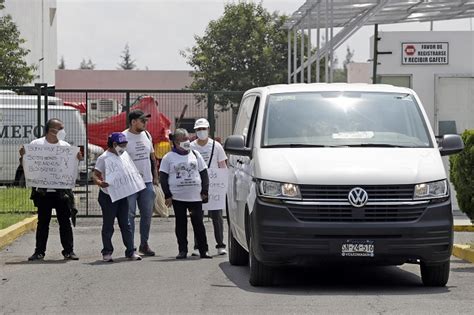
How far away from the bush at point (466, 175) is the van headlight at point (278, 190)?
15.0 feet

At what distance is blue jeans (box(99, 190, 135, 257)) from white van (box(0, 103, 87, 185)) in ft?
24.4

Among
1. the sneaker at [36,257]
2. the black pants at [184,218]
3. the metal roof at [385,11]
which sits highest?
the metal roof at [385,11]

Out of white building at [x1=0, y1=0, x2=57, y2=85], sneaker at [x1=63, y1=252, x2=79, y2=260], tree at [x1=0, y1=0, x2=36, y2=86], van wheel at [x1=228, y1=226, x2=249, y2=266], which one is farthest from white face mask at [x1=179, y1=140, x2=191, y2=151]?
white building at [x1=0, y1=0, x2=57, y2=85]

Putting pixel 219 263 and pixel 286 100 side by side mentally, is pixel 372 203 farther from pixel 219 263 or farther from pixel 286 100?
pixel 219 263

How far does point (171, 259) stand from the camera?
14852 mm

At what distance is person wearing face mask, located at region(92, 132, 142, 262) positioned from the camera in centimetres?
1462

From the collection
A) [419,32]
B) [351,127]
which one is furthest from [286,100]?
[419,32]

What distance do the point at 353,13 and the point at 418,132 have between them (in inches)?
745

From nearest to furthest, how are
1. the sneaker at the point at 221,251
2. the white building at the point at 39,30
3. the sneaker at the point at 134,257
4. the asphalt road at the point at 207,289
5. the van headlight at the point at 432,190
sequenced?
the asphalt road at the point at 207,289 < the van headlight at the point at 432,190 < the sneaker at the point at 134,257 < the sneaker at the point at 221,251 < the white building at the point at 39,30

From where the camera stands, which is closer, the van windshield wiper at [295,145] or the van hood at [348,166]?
the van hood at [348,166]

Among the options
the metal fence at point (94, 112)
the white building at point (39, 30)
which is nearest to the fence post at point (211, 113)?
the metal fence at point (94, 112)

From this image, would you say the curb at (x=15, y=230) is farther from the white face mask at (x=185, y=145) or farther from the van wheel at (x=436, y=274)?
the van wheel at (x=436, y=274)

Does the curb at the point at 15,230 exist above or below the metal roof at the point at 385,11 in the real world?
below

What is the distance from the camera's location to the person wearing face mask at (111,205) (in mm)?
14625
